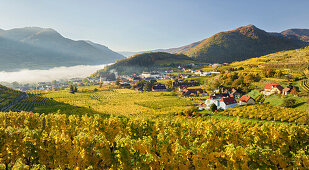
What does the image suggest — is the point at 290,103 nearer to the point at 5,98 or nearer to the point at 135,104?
the point at 135,104

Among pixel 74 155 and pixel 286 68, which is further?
pixel 286 68

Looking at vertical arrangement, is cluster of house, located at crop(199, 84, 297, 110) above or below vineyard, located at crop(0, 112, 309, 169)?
below

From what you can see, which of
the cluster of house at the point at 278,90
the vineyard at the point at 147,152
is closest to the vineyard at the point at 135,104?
the cluster of house at the point at 278,90

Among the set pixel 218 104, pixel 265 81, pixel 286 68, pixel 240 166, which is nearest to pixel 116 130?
pixel 240 166

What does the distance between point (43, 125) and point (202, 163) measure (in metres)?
23.0

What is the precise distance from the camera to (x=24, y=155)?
1141 centimetres

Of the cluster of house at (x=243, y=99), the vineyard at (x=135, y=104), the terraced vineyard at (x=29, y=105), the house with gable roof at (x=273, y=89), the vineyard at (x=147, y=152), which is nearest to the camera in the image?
the vineyard at (x=147, y=152)

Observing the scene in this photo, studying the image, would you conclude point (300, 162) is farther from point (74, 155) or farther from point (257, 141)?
point (74, 155)

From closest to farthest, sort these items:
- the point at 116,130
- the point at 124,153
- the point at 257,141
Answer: the point at 124,153 < the point at 257,141 < the point at 116,130

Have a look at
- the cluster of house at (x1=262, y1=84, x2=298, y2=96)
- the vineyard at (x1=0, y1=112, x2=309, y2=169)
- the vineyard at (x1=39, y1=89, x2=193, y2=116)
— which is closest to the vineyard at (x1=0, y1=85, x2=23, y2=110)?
the vineyard at (x1=39, y1=89, x2=193, y2=116)

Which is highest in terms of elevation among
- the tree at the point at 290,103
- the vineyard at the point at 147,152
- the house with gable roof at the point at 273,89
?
the vineyard at the point at 147,152

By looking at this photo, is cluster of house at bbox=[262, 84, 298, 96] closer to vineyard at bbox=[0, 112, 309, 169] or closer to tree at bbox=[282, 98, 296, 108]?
tree at bbox=[282, 98, 296, 108]

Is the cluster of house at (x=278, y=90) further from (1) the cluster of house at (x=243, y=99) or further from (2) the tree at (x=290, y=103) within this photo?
(2) the tree at (x=290, y=103)

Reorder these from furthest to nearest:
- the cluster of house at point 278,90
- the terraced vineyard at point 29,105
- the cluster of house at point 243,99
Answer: the terraced vineyard at point 29,105 < the cluster of house at point 243,99 < the cluster of house at point 278,90
